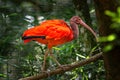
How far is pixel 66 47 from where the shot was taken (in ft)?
14.9

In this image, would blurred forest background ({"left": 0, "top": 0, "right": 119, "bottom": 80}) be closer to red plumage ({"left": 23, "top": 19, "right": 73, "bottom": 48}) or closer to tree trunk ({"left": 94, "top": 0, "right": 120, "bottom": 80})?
red plumage ({"left": 23, "top": 19, "right": 73, "bottom": 48})

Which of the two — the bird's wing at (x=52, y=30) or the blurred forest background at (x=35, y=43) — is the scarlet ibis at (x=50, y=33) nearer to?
the bird's wing at (x=52, y=30)

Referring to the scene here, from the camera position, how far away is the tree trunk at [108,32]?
2458mm

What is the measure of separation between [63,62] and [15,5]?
48.6 inches

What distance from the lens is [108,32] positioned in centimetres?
251

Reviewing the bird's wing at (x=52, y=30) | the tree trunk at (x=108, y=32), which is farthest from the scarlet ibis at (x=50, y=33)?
the tree trunk at (x=108, y=32)

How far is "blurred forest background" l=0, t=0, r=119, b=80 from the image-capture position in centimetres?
404

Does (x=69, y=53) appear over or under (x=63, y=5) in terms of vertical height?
under

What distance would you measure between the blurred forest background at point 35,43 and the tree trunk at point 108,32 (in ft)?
4.74

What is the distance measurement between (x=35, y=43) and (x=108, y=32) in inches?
83.1

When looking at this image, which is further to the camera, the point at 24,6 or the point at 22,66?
the point at 22,66

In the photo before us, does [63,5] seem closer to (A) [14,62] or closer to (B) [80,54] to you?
(B) [80,54]

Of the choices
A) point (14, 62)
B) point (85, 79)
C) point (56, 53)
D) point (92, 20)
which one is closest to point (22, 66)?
point (14, 62)

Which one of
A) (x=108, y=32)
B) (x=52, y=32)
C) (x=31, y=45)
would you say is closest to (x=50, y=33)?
(x=52, y=32)
